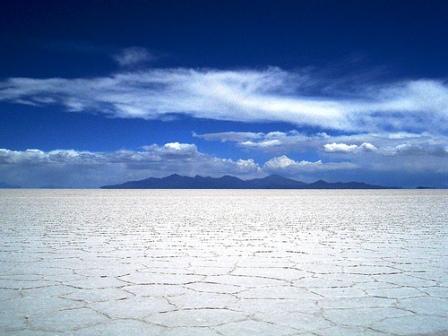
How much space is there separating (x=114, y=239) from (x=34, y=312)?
3.96 metres

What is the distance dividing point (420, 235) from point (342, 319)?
5.24m

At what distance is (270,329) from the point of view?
2.55 meters

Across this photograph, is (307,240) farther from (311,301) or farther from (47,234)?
(47,234)

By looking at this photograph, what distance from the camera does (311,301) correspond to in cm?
315

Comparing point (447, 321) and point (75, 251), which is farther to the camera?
point (75, 251)

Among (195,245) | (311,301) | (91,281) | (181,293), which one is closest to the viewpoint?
(311,301)

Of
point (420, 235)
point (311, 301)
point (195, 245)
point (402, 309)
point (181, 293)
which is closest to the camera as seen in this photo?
point (402, 309)

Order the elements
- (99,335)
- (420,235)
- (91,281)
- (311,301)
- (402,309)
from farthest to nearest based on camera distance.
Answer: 1. (420,235)
2. (91,281)
3. (311,301)
4. (402,309)
5. (99,335)

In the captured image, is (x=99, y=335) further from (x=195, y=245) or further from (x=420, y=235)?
(x=420, y=235)

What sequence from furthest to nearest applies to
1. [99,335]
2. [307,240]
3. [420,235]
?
[420,235]
[307,240]
[99,335]

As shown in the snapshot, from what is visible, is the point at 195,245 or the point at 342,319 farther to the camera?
the point at 195,245

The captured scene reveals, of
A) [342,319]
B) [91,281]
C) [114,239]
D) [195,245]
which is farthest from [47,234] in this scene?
[342,319]

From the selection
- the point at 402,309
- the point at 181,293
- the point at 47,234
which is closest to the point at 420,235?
the point at 402,309

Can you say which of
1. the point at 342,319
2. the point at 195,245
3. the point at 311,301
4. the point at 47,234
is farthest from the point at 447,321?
the point at 47,234
